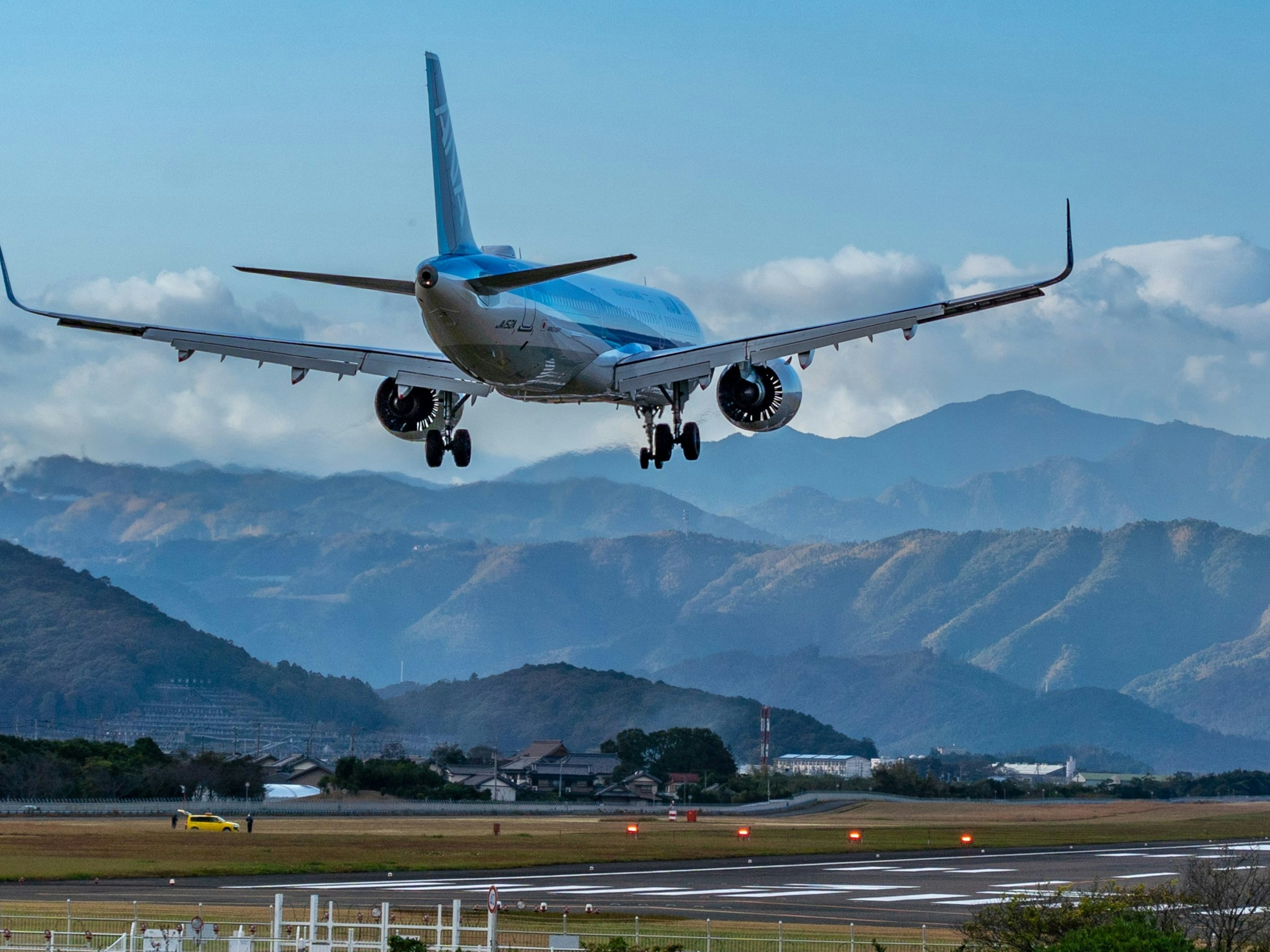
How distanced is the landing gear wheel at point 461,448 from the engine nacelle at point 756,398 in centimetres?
810

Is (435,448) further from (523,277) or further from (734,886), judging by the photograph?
(734,886)

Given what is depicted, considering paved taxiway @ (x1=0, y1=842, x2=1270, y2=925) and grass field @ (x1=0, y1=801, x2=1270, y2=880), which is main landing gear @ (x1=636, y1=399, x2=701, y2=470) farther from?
grass field @ (x1=0, y1=801, x2=1270, y2=880)

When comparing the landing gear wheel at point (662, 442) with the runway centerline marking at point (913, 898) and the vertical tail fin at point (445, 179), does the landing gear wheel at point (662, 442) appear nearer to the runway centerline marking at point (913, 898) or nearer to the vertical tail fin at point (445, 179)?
the vertical tail fin at point (445, 179)

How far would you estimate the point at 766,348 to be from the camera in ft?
187

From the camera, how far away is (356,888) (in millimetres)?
73562

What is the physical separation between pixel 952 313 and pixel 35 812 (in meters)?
93.3

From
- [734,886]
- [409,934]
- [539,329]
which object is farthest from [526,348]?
[734,886]

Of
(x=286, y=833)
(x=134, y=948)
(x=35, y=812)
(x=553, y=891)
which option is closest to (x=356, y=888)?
(x=553, y=891)

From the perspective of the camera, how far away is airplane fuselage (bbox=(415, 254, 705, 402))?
50938mm

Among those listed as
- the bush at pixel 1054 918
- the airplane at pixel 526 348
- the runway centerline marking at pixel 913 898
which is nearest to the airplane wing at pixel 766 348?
the airplane at pixel 526 348

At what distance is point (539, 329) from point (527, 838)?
6701 centimetres

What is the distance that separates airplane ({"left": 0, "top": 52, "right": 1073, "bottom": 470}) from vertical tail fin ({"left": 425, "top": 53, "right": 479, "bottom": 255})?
1.5 inches

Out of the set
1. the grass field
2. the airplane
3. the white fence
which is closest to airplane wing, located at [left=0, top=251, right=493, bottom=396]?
the airplane

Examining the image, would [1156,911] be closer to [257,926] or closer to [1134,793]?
[257,926]
